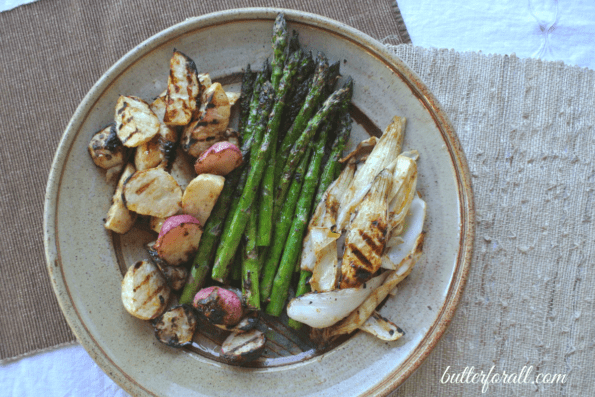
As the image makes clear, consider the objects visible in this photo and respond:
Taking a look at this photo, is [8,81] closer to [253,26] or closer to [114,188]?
[114,188]

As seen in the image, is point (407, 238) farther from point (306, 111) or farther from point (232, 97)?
point (232, 97)

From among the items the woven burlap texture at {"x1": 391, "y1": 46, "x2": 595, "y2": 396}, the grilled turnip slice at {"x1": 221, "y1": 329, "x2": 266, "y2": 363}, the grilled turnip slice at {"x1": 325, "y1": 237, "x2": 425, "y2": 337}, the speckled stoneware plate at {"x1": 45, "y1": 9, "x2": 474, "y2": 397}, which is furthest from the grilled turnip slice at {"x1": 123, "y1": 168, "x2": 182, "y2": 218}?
the woven burlap texture at {"x1": 391, "y1": 46, "x2": 595, "y2": 396}

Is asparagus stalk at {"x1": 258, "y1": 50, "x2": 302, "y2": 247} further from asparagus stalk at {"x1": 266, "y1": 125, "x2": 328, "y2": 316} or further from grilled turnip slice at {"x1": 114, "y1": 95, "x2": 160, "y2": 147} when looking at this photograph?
grilled turnip slice at {"x1": 114, "y1": 95, "x2": 160, "y2": 147}

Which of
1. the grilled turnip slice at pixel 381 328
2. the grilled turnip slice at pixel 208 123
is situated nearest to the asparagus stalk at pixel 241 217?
the grilled turnip slice at pixel 208 123

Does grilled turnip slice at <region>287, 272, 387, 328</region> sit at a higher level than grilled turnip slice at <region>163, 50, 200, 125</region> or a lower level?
lower

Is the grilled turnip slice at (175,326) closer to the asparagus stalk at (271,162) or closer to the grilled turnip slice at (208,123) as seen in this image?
the asparagus stalk at (271,162)

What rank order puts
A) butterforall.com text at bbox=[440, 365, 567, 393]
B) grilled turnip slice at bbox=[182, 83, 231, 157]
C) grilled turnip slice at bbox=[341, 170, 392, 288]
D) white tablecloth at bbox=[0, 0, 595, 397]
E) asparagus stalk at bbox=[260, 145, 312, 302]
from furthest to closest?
white tablecloth at bbox=[0, 0, 595, 397], butterforall.com text at bbox=[440, 365, 567, 393], asparagus stalk at bbox=[260, 145, 312, 302], grilled turnip slice at bbox=[182, 83, 231, 157], grilled turnip slice at bbox=[341, 170, 392, 288]

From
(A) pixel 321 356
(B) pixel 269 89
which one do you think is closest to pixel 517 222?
(A) pixel 321 356

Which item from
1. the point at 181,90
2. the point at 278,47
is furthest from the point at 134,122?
the point at 278,47
